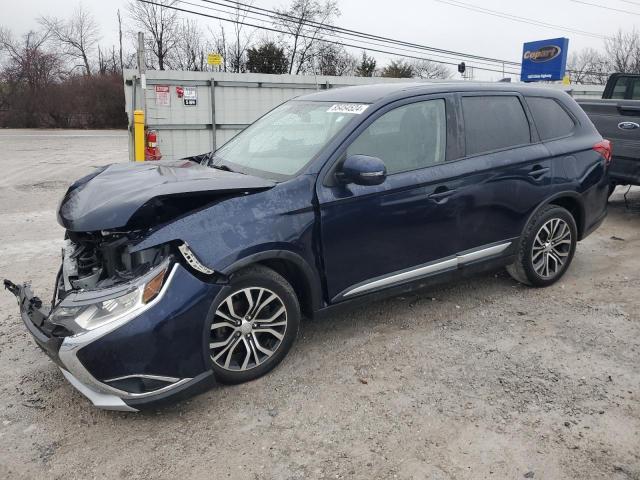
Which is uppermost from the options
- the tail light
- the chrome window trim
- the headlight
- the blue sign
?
the blue sign

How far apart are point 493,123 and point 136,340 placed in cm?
316

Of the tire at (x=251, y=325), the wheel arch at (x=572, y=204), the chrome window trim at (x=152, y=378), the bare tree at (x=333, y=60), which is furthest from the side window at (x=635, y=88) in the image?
the bare tree at (x=333, y=60)

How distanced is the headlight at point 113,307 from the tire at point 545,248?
307 centimetres

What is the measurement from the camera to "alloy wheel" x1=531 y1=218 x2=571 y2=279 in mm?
4609

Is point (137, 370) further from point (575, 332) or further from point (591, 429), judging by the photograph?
point (575, 332)

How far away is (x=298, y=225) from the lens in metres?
3.27

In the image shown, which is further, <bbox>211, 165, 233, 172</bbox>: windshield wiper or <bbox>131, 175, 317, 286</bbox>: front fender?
<bbox>211, 165, 233, 172</bbox>: windshield wiper

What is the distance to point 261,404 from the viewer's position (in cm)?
308

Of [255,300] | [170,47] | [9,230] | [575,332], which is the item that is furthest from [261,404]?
[170,47]

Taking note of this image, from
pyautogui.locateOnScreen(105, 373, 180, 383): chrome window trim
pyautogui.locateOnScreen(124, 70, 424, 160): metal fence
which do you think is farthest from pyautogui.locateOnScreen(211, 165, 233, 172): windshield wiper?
pyautogui.locateOnScreen(124, 70, 424, 160): metal fence

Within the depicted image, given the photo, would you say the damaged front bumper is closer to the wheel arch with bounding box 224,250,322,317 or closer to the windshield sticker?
the wheel arch with bounding box 224,250,322,317

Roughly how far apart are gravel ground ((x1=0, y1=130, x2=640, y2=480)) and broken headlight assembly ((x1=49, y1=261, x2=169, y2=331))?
617 mm

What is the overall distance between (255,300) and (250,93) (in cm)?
892

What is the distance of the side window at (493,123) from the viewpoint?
4141 mm
